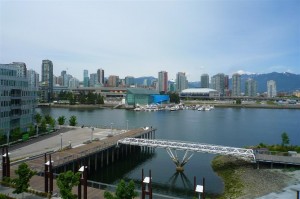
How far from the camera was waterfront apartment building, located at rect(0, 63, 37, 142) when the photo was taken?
132ft

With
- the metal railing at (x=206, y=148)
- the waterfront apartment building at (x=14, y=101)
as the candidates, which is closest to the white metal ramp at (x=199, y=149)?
the metal railing at (x=206, y=148)

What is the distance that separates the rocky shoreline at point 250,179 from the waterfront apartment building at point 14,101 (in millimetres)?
26170

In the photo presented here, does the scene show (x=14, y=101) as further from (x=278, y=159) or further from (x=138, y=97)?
(x=138, y=97)

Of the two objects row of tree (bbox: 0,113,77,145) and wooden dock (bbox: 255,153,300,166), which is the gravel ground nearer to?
wooden dock (bbox: 255,153,300,166)

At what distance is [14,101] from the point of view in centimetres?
4359

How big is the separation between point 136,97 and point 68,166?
115158mm

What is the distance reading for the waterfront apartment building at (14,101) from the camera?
40.3 meters

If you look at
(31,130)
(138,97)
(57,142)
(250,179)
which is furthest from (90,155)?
(138,97)

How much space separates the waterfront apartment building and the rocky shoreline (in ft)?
85.9

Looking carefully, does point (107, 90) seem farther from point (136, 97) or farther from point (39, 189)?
point (39, 189)

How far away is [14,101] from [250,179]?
33283 mm

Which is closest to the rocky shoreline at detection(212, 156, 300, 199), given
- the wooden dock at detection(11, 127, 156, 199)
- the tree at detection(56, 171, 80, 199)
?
the wooden dock at detection(11, 127, 156, 199)

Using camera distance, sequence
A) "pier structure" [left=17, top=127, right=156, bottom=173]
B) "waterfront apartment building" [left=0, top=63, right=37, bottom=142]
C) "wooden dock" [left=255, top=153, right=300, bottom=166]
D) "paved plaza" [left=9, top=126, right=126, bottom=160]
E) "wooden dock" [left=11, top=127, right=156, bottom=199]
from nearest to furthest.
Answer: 1. "wooden dock" [left=11, top=127, right=156, bottom=199]
2. "pier structure" [left=17, top=127, right=156, bottom=173]
3. "wooden dock" [left=255, top=153, right=300, bottom=166]
4. "paved plaza" [left=9, top=126, right=126, bottom=160]
5. "waterfront apartment building" [left=0, top=63, right=37, bottom=142]

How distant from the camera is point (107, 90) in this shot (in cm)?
19875
